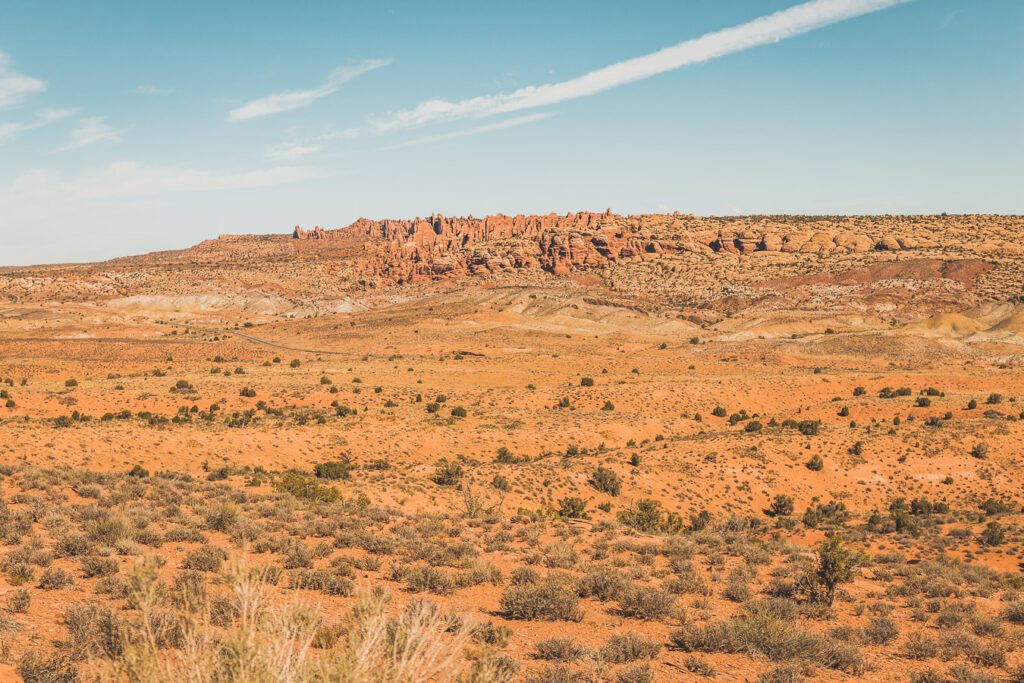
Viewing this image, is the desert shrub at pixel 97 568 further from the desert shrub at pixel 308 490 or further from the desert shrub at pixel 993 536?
the desert shrub at pixel 993 536

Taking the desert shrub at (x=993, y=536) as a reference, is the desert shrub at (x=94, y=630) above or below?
above

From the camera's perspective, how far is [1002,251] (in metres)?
99.2

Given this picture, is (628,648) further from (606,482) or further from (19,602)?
(606,482)

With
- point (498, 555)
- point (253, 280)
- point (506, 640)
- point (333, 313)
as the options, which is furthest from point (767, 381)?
point (253, 280)

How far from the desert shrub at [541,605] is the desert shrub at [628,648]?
49.8 inches

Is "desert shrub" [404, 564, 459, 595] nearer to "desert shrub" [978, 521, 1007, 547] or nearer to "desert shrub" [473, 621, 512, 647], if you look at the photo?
"desert shrub" [473, 621, 512, 647]

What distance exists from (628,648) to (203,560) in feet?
27.0

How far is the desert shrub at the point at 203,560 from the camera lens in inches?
452

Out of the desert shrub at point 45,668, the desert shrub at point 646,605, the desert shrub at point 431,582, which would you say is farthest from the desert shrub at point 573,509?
the desert shrub at point 45,668

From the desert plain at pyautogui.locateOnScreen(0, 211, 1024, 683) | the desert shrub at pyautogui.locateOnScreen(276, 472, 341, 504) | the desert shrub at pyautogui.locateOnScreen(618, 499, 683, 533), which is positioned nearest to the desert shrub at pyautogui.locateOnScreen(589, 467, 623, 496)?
Answer: the desert plain at pyautogui.locateOnScreen(0, 211, 1024, 683)

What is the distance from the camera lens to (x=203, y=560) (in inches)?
456

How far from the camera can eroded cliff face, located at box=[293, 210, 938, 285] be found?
125250 millimetres

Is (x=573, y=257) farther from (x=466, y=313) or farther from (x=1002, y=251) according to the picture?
(x=1002, y=251)

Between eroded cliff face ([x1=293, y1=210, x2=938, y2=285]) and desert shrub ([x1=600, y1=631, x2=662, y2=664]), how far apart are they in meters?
127
